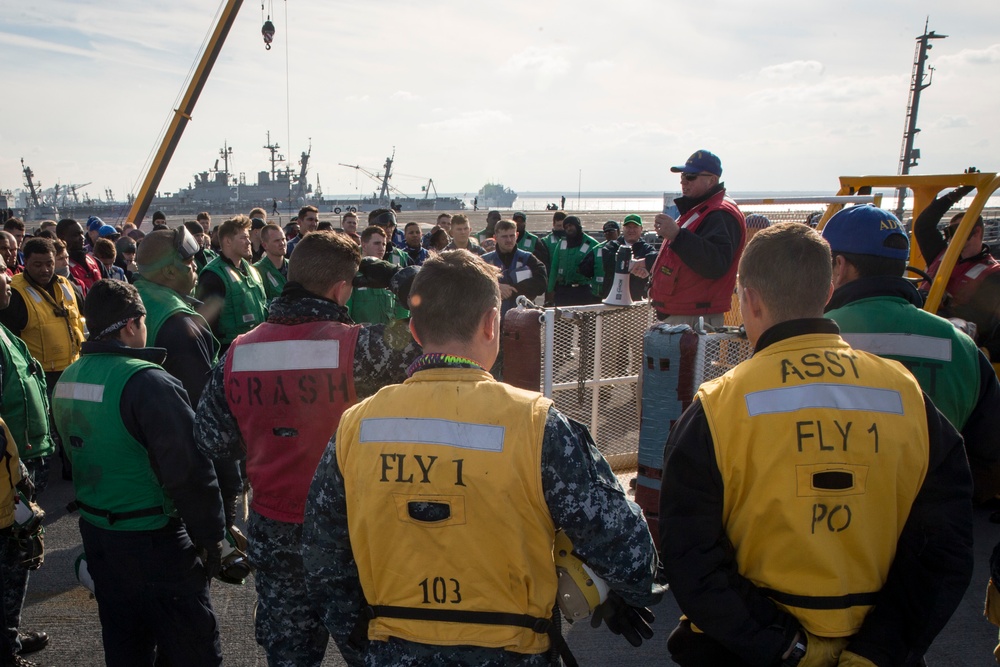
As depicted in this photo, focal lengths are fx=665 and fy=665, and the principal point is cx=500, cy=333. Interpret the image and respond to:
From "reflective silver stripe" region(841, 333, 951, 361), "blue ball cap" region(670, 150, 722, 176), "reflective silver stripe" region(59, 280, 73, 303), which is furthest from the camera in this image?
"reflective silver stripe" region(59, 280, 73, 303)

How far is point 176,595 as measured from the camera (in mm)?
2760

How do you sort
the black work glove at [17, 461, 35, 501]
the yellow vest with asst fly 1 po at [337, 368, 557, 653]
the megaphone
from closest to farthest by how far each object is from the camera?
1. the yellow vest with asst fly 1 po at [337, 368, 557, 653]
2. the black work glove at [17, 461, 35, 501]
3. the megaphone

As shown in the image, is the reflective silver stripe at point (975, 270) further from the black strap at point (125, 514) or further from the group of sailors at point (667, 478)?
the black strap at point (125, 514)

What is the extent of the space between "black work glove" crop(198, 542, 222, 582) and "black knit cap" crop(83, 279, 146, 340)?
0.99 meters

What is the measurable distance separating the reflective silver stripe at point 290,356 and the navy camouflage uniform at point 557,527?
81cm

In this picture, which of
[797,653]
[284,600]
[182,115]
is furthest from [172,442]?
[182,115]

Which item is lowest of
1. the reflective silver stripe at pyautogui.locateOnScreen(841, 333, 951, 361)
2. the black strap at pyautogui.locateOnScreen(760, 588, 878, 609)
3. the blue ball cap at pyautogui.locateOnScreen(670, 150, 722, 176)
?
the black strap at pyautogui.locateOnScreen(760, 588, 878, 609)

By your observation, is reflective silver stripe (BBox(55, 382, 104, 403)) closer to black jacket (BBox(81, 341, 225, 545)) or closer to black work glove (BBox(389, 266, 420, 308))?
black jacket (BBox(81, 341, 225, 545))

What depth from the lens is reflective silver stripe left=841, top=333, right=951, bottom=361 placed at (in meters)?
2.45

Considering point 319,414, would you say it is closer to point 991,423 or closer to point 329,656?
point 329,656

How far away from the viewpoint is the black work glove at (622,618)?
1.81 metres

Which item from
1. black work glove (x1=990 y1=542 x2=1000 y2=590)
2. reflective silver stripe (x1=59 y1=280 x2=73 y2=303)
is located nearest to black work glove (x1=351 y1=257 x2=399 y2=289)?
black work glove (x1=990 y1=542 x2=1000 y2=590)

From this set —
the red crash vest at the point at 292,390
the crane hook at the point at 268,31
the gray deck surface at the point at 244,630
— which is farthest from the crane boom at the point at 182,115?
the red crash vest at the point at 292,390

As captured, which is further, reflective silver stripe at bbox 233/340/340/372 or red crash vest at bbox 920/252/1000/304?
red crash vest at bbox 920/252/1000/304
